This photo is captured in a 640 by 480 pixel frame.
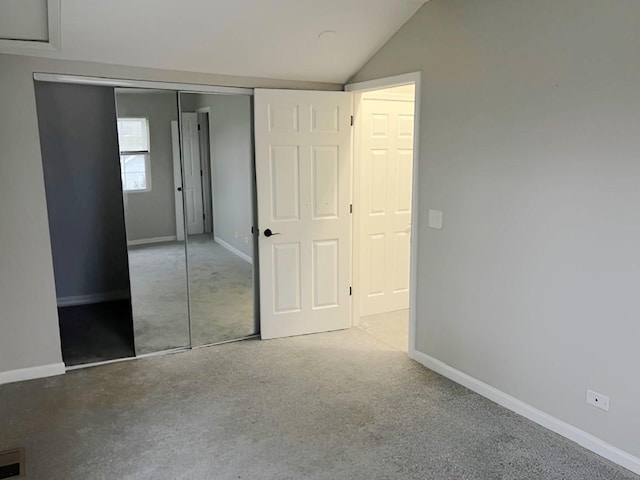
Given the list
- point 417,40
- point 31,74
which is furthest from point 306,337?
point 31,74

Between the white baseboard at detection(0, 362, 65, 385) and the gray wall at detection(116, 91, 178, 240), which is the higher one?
the gray wall at detection(116, 91, 178, 240)

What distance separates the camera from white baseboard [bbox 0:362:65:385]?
136 inches

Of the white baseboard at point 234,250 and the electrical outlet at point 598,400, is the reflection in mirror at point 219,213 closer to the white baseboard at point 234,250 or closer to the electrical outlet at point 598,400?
the white baseboard at point 234,250

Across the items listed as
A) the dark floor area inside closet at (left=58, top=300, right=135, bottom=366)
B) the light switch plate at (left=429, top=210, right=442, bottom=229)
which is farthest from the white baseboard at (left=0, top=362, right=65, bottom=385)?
the light switch plate at (left=429, top=210, right=442, bottom=229)

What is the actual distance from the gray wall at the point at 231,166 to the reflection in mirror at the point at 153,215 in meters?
0.30

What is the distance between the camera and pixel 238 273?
4.23 m

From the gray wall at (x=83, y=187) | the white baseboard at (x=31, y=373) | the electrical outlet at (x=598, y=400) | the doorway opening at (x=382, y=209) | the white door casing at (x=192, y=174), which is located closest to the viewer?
the electrical outlet at (x=598, y=400)

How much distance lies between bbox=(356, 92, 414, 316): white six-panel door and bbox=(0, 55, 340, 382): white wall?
1.91 m

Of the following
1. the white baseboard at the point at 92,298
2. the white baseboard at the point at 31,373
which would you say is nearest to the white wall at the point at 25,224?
the white baseboard at the point at 31,373

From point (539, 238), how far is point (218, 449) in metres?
2.13

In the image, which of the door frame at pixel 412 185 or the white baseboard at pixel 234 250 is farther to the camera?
the white baseboard at pixel 234 250

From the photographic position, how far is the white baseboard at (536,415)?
8.36ft

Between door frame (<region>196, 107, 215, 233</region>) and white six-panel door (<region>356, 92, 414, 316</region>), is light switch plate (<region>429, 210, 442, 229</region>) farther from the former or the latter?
door frame (<region>196, 107, 215, 233</region>)

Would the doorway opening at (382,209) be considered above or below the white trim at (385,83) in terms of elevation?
below
